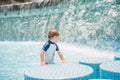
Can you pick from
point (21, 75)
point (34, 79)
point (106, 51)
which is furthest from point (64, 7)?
point (34, 79)

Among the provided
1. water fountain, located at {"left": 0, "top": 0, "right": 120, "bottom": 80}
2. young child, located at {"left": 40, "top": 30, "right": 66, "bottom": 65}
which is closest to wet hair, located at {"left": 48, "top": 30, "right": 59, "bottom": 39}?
young child, located at {"left": 40, "top": 30, "right": 66, "bottom": 65}

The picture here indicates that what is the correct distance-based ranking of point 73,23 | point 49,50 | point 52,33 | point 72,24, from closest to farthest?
point 52,33
point 49,50
point 73,23
point 72,24

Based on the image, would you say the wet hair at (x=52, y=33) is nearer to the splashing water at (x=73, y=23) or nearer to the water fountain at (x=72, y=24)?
the water fountain at (x=72, y=24)

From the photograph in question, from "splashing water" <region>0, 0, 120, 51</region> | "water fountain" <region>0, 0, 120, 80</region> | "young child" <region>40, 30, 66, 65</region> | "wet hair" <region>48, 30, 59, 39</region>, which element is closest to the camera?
"wet hair" <region>48, 30, 59, 39</region>

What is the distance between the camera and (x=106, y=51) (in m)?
13.9

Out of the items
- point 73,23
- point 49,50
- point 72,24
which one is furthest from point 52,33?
point 72,24

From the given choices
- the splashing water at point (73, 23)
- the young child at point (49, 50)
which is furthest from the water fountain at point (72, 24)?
the young child at point (49, 50)

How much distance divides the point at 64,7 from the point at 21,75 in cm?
1233

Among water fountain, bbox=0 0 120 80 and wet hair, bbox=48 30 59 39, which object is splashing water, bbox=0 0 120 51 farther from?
wet hair, bbox=48 30 59 39

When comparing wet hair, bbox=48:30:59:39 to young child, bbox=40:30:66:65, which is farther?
young child, bbox=40:30:66:65

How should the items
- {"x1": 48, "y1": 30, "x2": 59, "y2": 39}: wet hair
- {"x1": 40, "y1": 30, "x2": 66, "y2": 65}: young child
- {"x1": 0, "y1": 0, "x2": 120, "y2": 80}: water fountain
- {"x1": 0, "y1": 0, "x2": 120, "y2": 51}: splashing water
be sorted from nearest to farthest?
{"x1": 48, "y1": 30, "x2": 59, "y2": 39}: wet hair → {"x1": 40, "y1": 30, "x2": 66, "y2": 65}: young child → {"x1": 0, "y1": 0, "x2": 120, "y2": 80}: water fountain → {"x1": 0, "y1": 0, "x2": 120, "y2": 51}: splashing water

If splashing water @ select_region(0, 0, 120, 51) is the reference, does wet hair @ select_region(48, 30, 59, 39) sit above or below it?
above

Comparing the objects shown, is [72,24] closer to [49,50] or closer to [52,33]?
[49,50]

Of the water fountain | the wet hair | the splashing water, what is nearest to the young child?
the wet hair
